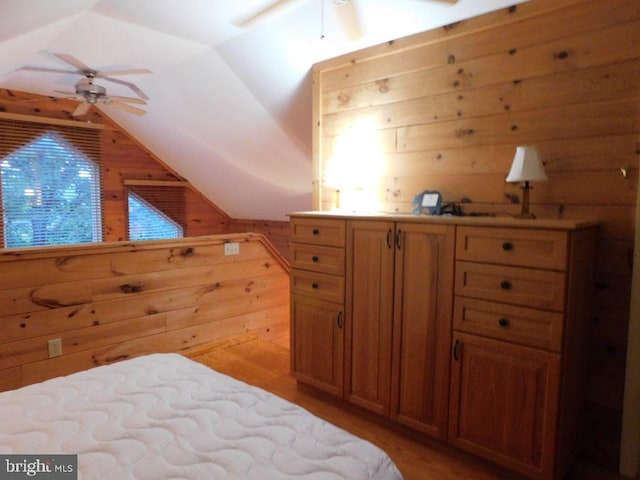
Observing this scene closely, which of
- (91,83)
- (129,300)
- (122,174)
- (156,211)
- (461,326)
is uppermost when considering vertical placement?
(91,83)

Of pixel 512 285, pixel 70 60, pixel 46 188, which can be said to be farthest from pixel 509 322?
pixel 46 188

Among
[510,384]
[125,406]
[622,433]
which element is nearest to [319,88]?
[510,384]

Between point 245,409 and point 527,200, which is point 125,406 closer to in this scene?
point 245,409

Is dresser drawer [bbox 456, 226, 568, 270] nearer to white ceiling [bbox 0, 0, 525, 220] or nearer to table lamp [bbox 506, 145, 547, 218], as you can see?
table lamp [bbox 506, 145, 547, 218]

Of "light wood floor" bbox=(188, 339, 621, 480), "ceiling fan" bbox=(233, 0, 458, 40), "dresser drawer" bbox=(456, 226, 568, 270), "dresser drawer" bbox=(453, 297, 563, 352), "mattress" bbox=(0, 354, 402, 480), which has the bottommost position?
"light wood floor" bbox=(188, 339, 621, 480)

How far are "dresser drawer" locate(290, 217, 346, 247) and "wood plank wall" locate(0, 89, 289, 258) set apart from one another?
10.6 ft

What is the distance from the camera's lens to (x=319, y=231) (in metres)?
2.54

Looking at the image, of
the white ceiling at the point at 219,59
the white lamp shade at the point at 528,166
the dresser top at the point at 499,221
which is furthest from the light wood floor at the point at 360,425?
the white ceiling at the point at 219,59

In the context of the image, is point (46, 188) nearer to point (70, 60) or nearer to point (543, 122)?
point (70, 60)

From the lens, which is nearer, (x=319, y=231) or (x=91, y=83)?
(x=319, y=231)

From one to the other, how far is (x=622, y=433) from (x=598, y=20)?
187 cm

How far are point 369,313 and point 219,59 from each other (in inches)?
95.2

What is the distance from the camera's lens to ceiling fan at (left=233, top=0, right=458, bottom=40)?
2.04 metres

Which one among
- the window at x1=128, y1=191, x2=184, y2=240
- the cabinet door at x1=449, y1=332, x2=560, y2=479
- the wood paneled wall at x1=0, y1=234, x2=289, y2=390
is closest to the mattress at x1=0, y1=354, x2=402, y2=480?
the cabinet door at x1=449, y1=332, x2=560, y2=479
